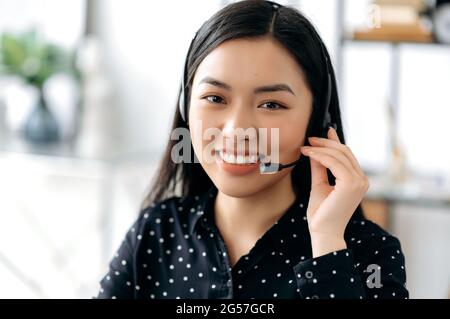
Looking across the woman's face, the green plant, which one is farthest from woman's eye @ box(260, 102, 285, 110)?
the green plant

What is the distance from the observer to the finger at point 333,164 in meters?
0.87

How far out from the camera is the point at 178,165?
42.1 inches

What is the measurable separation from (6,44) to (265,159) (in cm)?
200

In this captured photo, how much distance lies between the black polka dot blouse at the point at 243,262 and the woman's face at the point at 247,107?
0.11 m

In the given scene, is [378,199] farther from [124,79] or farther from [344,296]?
[344,296]

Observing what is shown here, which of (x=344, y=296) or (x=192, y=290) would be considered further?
(x=192, y=290)

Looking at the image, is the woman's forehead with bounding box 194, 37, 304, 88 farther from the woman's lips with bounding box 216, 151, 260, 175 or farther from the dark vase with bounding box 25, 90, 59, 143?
the dark vase with bounding box 25, 90, 59, 143

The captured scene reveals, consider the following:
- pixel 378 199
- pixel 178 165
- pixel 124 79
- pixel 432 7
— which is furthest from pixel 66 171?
pixel 178 165

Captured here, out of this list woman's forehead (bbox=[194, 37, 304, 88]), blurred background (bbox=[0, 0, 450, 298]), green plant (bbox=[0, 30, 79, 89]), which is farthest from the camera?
green plant (bbox=[0, 30, 79, 89])

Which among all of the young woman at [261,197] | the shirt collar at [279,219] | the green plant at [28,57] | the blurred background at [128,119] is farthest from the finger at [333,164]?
the green plant at [28,57]

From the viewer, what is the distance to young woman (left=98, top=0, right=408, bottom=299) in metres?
0.86

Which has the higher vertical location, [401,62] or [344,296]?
[401,62]

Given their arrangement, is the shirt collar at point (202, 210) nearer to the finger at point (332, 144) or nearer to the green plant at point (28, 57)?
the finger at point (332, 144)
